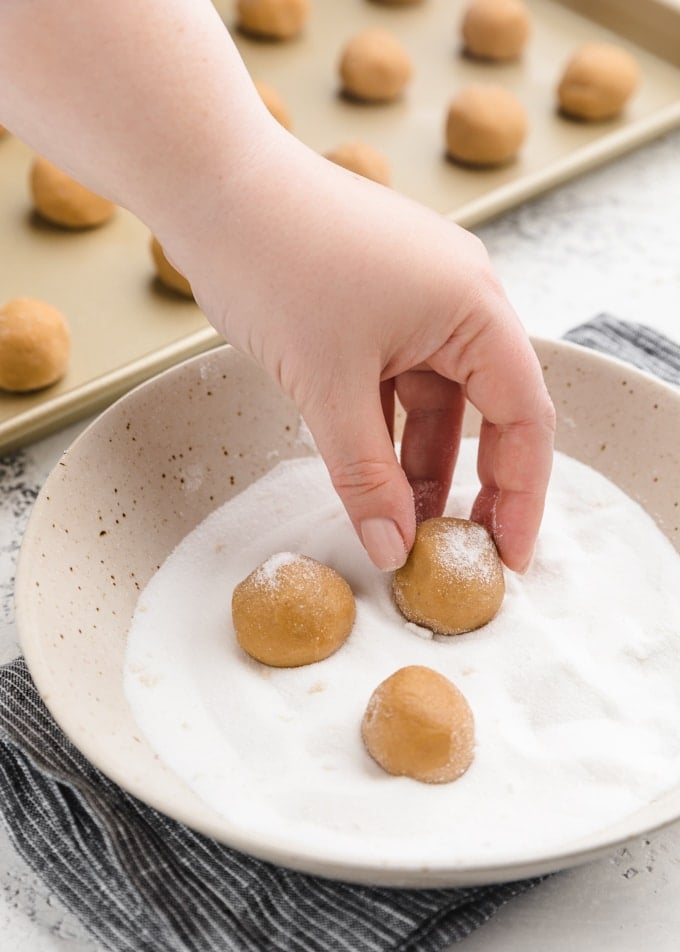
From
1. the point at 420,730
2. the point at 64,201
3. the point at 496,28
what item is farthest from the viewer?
the point at 496,28

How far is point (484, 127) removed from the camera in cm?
176

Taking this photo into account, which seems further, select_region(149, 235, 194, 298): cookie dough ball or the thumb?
select_region(149, 235, 194, 298): cookie dough ball

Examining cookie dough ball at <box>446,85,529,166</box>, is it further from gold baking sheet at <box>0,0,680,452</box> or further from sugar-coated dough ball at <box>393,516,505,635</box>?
sugar-coated dough ball at <box>393,516,505,635</box>

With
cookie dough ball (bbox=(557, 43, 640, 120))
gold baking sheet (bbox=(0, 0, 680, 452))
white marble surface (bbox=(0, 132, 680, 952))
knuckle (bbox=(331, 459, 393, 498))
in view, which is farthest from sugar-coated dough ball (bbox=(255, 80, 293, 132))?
knuckle (bbox=(331, 459, 393, 498))

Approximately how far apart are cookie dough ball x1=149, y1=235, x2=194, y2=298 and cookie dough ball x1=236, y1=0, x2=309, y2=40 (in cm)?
69

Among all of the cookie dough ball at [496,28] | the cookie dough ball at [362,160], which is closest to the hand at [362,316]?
the cookie dough ball at [362,160]

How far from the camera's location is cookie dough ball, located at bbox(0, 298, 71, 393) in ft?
4.54

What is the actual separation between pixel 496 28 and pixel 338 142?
388mm

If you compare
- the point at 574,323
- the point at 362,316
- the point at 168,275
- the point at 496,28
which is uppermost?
the point at 362,316

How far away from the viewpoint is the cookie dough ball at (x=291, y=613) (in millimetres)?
979

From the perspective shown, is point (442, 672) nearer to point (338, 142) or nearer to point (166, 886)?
point (166, 886)

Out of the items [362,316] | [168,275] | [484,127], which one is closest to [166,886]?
[362,316]

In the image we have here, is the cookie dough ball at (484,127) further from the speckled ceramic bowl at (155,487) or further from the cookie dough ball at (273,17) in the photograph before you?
the speckled ceramic bowl at (155,487)

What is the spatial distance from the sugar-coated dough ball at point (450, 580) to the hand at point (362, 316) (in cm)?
3
